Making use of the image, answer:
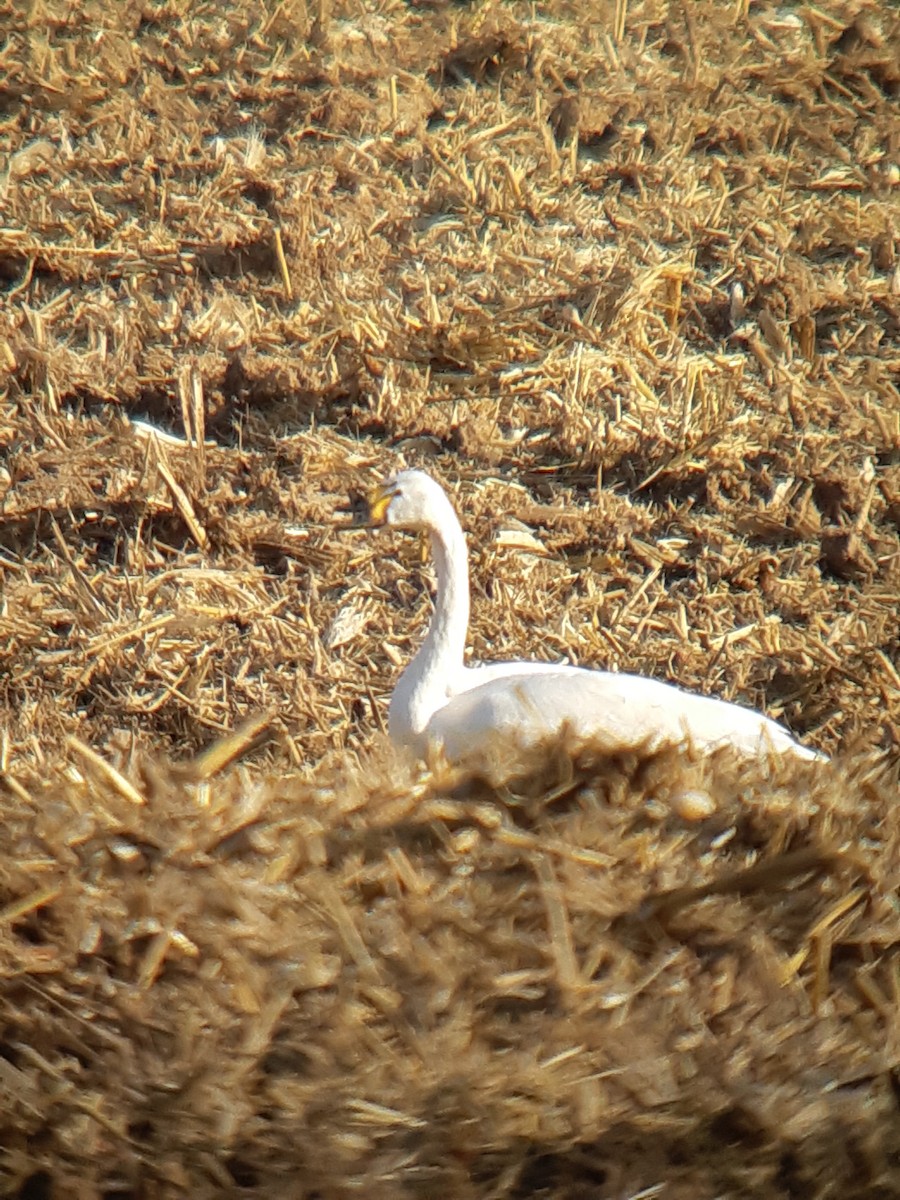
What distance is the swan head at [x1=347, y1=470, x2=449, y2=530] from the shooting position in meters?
3.29

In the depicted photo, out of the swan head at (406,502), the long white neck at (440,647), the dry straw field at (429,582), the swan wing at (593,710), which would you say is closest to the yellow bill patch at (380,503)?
the swan head at (406,502)

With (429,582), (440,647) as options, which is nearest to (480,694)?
(440,647)

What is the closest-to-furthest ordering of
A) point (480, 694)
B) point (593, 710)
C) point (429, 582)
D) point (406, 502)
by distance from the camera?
1. point (593, 710)
2. point (480, 694)
3. point (406, 502)
4. point (429, 582)

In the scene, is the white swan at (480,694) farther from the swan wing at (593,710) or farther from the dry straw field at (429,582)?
the dry straw field at (429,582)

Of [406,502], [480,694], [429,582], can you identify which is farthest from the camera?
[429,582]

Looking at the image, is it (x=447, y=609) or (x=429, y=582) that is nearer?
(x=447, y=609)

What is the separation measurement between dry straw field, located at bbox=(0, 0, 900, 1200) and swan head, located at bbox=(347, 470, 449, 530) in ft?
2.27

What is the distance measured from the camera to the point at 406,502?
3303 mm

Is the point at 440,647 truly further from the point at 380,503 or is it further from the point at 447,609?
the point at 380,503

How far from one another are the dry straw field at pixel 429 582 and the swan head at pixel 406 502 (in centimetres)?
69

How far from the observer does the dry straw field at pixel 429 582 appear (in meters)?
1.76

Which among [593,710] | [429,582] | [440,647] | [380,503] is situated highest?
[380,503]

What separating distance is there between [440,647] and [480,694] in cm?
23

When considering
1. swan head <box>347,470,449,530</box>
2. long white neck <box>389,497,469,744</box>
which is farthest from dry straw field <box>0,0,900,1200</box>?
swan head <box>347,470,449,530</box>
